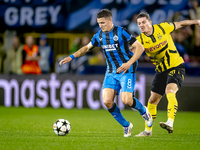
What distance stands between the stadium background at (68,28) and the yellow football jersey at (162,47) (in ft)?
15.0

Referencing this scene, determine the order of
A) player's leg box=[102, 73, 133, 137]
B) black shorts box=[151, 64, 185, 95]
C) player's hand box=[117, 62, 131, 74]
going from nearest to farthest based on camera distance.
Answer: player's hand box=[117, 62, 131, 74]
player's leg box=[102, 73, 133, 137]
black shorts box=[151, 64, 185, 95]

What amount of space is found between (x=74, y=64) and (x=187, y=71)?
3.42m

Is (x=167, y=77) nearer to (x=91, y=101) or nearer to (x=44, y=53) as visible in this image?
(x=91, y=101)

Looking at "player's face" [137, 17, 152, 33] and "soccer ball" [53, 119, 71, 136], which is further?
"player's face" [137, 17, 152, 33]

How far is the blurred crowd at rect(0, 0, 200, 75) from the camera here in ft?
36.3

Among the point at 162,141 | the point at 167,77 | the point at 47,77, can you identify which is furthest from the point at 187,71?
the point at 162,141

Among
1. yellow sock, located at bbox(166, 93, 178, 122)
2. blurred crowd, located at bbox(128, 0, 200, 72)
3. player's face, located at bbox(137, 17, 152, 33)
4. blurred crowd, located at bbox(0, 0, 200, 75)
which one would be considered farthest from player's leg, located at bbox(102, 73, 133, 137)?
blurred crowd, located at bbox(128, 0, 200, 72)

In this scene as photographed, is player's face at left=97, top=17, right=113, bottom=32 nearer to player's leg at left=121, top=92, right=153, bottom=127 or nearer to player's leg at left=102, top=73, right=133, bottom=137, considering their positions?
player's leg at left=102, top=73, right=133, bottom=137

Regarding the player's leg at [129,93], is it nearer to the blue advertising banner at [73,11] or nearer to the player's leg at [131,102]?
the player's leg at [131,102]

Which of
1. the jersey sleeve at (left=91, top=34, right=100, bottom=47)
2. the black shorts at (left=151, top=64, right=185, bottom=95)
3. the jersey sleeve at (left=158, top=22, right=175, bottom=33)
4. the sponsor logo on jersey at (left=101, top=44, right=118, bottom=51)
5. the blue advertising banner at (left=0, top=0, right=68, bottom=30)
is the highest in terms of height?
the blue advertising banner at (left=0, top=0, right=68, bottom=30)

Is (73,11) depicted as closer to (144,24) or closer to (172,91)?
(144,24)

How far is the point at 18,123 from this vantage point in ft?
25.0

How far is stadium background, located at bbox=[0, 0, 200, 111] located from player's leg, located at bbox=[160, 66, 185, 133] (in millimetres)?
4607

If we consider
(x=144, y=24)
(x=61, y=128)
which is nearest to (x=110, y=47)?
(x=144, y=24)
